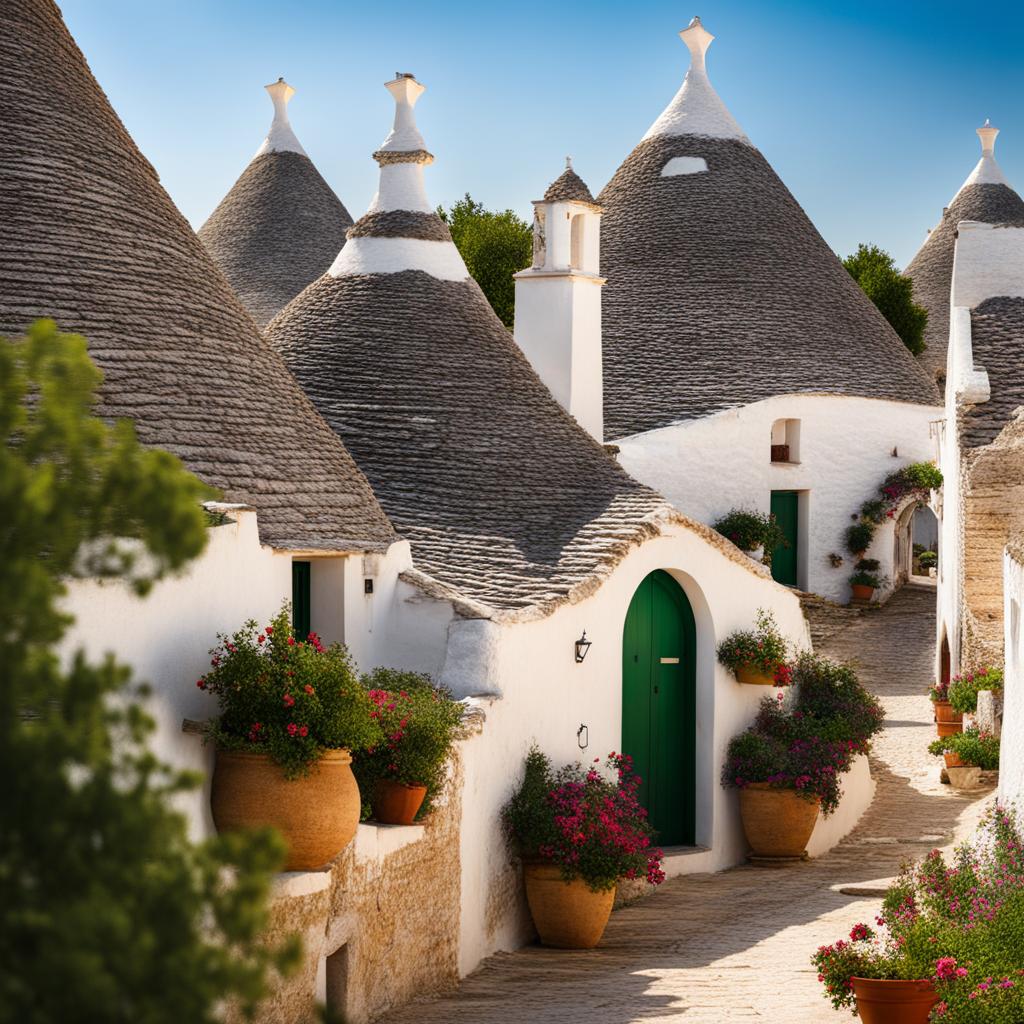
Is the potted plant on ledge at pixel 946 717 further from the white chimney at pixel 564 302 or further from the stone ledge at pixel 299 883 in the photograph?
the stone ledge at pixel 299 883

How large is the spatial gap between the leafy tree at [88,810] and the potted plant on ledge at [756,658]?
1118cm

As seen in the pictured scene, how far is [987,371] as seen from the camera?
Result: 18.9 metres

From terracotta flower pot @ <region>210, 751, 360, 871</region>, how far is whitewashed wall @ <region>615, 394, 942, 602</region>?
18.1 metres

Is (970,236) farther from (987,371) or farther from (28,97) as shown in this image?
(28,97)

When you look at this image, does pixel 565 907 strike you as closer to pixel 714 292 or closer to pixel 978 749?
pixel 978 749

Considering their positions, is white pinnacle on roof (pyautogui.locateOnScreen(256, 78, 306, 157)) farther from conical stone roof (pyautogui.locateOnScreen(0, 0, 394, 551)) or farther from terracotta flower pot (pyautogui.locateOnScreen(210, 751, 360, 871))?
terracotta flower pot (pyautogui.locateOnScreen(210, 751, 360, 871))

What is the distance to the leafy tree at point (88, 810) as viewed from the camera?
8.45 feet

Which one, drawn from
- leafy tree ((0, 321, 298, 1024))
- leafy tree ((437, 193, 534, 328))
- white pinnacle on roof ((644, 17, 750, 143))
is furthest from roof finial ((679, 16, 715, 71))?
leafy tree ((0, 321, 298, 1024))

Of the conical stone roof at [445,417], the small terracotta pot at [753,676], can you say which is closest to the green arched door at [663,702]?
the small terracotta pot at [753,676]

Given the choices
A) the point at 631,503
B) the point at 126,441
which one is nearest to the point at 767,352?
the point at 631,503

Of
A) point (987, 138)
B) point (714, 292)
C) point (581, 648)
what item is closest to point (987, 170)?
point (987, 138)

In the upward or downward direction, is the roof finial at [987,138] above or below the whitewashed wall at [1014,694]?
above

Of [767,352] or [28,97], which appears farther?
[767,352]

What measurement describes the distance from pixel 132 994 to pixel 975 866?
294 inches
